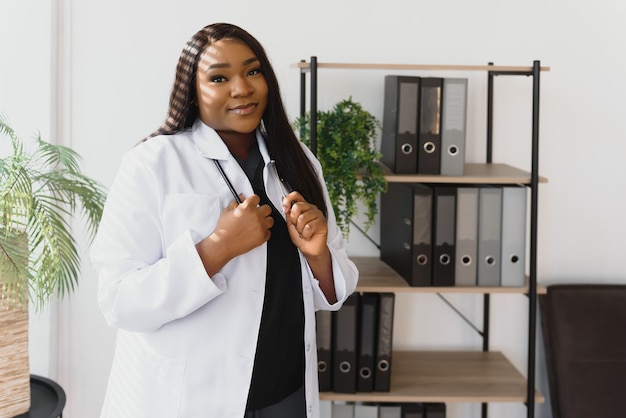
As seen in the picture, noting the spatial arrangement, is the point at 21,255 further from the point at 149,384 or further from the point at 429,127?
the point at 429,127

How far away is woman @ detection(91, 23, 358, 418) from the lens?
4.69 feet

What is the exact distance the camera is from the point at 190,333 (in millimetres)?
1479

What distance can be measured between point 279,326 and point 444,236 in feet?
3.59

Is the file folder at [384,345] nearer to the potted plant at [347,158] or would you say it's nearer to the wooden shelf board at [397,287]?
the wooden shelf board at [397,287]

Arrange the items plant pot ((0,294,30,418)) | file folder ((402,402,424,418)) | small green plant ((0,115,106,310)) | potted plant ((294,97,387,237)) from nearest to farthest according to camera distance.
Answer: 1. small green plant ((0,115,106,310))
2. plant pot ((0,294,30,418))
3. potted plant ((294,97,387,237))
4. file folder ((402,402,424,418))

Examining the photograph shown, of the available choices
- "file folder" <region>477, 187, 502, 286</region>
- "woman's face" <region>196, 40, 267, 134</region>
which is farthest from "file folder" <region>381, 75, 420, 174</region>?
"woman's face" <region>196, 40, 267, 134</region>

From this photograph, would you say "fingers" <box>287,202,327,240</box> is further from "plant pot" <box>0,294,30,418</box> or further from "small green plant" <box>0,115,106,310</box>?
"plant pot" <box>0,294,30,418</box>

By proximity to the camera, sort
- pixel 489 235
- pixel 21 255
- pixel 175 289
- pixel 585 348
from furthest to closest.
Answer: pixel 585 348, pixel 489 235, pixel 21 255, pixel 175 289

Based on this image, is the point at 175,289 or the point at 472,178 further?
the point at 472,178

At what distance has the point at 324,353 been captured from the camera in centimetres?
256

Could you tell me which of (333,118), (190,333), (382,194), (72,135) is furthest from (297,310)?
(72,135)

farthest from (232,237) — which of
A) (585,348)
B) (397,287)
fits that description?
(585,348)

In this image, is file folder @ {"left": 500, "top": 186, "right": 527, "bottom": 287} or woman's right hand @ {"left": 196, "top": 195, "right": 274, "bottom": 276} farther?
file folder @ {"left": 500, "top": 186, "right": 527, "bottom": 287}

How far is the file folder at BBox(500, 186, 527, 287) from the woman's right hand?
49.7 inches
